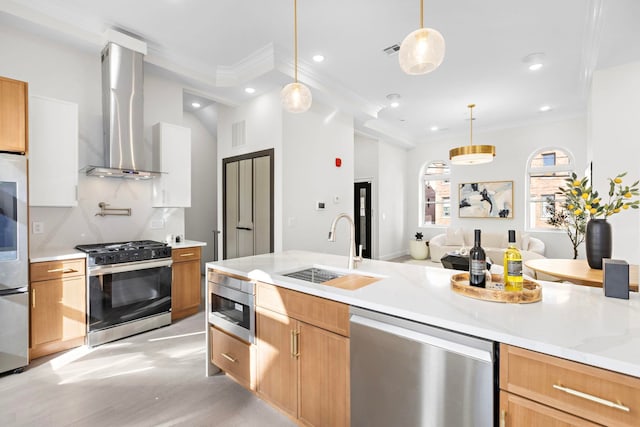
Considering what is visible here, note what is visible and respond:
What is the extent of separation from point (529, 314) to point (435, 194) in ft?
23.5

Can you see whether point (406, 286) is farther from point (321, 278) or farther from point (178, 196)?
point (178, 196)

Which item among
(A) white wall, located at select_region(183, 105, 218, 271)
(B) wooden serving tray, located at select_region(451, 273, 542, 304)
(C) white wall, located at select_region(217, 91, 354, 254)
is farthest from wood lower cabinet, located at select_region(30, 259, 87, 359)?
(B) wooden serving tray, located at select_region(451, 273, 542, 304)

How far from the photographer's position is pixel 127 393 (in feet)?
7.08

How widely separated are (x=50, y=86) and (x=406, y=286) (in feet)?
13.0

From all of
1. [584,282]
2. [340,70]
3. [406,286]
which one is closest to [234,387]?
[406,286]

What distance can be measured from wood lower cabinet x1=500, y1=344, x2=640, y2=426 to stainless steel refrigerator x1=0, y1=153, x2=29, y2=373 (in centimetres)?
328

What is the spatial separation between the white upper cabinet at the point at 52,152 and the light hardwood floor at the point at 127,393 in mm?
1465

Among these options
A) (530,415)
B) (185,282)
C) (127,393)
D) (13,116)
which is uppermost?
(13,116)

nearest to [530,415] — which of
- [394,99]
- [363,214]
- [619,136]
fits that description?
[619,136]

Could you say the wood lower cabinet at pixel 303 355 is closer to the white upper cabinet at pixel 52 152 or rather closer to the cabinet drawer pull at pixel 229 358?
the cabinet drawer pull at pixel 229 358

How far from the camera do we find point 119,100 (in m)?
3.22

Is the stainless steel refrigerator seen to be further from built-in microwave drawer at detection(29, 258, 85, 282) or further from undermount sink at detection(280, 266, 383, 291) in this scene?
undermount sink at detection(280, 266, 383, 291)

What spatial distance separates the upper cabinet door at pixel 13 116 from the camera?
2.35 metres

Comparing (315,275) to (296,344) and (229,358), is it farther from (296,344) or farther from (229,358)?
(229,358)
